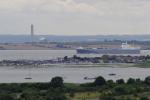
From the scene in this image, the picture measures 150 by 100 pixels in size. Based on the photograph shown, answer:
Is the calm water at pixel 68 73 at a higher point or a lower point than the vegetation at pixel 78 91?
lower

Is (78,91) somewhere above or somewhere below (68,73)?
above

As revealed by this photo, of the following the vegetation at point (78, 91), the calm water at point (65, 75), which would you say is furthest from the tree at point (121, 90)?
the calm water at point (65, 75)

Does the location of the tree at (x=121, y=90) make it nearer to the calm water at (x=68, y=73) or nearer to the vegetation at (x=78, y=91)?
the vegetation at (x=78, y=91)

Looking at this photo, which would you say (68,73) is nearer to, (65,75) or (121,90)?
(65,75)

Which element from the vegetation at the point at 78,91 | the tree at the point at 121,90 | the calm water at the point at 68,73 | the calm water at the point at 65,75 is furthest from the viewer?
the calm water at the point at 68,73

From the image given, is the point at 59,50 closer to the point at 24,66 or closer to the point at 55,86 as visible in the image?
the point at 24,66

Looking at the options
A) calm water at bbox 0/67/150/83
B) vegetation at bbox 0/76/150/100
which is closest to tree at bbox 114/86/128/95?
vegetation at bbox 0/76/150/100

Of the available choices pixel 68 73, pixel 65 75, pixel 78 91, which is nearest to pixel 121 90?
pixel 78 91

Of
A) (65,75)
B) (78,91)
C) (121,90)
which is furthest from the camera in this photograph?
(65,75)
